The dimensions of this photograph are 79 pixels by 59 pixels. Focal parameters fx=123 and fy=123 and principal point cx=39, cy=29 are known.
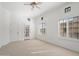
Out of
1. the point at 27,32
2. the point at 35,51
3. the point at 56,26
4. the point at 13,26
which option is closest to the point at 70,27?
the point at 56,26

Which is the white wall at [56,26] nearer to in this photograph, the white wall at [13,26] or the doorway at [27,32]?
the white wall at [13,26]

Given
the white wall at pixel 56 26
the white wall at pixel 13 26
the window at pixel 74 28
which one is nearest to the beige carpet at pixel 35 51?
the white wall at pixel 56 26

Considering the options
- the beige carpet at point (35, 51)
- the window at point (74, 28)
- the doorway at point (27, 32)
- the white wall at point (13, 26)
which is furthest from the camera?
the doorway at point (27, 32)

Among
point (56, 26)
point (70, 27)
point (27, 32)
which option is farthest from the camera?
point (27, 32)

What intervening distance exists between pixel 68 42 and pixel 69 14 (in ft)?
5.15

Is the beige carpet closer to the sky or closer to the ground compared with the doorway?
closer to the ground

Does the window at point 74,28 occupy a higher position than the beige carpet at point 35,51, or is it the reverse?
the window at point 74,28

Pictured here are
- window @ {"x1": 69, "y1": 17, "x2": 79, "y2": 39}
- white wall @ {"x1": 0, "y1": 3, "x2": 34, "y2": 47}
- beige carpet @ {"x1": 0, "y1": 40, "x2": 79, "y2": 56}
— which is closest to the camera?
beige carpet @ {"x1": 0, "y1": 40, "x2": 79, "y2": 56}

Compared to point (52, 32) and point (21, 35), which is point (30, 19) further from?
point (52, 32)

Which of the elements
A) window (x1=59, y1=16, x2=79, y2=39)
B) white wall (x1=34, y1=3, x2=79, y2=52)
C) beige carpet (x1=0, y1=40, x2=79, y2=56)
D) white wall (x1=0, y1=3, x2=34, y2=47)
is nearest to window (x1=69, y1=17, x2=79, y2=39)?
window (x1=59, y1=16, x2=79, y2=39)

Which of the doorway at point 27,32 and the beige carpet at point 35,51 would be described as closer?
the beige carpet at point 35,51

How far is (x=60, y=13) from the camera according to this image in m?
7.96

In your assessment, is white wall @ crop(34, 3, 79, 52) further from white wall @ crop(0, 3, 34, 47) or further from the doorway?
the doorway

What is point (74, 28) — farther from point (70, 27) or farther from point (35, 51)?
point (35, 51)
